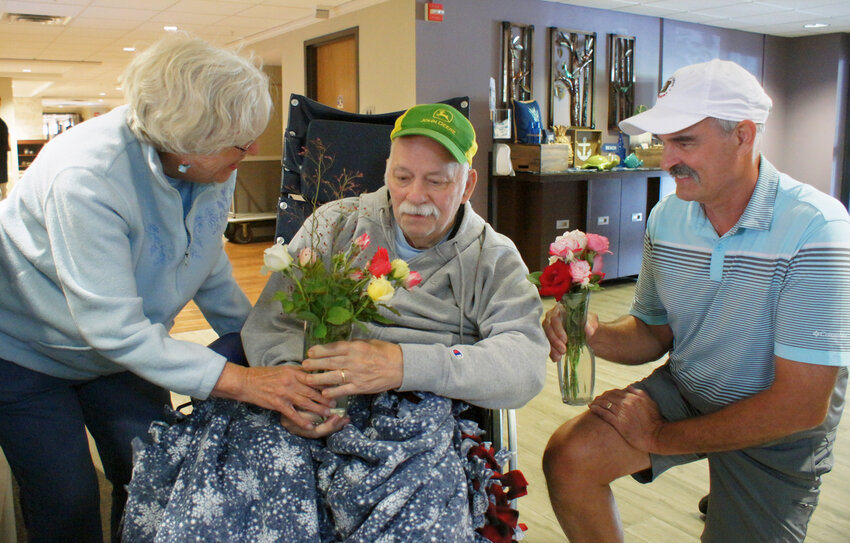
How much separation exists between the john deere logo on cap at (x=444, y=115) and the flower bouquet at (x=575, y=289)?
35 cm

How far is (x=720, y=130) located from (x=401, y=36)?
192 inches

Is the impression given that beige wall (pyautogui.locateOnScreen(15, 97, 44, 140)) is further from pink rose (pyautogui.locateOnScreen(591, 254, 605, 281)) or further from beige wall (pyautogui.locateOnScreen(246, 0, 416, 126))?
pink rose (pyautogui.locateOnScreen(591, 254, 605, 281))

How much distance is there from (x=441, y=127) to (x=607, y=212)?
4.64 metres

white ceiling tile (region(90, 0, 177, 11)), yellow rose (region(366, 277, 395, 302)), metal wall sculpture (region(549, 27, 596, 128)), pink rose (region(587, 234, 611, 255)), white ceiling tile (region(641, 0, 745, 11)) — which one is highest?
white ceiling tile (region(641, 0, 745, 11))

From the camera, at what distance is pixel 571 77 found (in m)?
6.68

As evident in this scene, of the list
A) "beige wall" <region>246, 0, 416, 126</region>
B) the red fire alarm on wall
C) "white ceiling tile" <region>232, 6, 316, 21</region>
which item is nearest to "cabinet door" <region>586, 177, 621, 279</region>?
"beige wall" <region>246, 0, 416, 126</region>

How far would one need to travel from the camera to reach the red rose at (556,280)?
57.8 inches

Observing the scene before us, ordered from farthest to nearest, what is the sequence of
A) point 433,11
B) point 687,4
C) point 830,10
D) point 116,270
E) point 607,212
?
point 830,10
point 687,4
point 607,212
point 433,11
point 116,270

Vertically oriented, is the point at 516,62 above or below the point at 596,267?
above

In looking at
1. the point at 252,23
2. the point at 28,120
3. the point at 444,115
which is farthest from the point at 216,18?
the point at 28,120

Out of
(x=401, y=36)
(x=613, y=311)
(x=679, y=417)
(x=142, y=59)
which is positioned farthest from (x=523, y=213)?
(x=142, y=59)

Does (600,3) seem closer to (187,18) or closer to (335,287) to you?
(187,18)

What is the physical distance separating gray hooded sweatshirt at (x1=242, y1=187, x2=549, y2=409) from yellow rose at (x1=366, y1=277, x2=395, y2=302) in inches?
7.0

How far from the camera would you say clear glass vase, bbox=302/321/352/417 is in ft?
4.31
